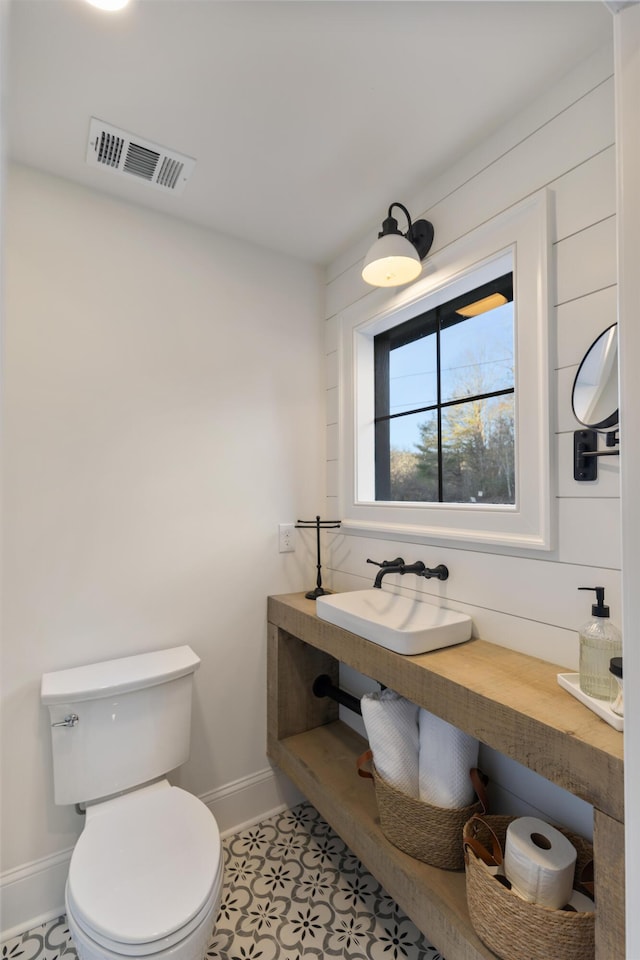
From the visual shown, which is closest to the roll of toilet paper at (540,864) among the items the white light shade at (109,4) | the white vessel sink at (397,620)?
the white vessel sink at (397,620)

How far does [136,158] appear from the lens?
1.51m

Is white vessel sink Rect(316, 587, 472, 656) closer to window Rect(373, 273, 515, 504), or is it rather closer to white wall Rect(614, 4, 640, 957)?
window Rect(373, 273, 515, 504)

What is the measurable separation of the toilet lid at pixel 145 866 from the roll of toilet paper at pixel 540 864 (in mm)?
729

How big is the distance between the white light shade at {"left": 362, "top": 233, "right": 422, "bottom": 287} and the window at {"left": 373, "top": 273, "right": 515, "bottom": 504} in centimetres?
23

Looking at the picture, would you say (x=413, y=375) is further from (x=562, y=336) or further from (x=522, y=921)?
(x=522, y=921)

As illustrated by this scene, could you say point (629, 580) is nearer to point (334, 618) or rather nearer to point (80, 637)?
point (334, 618)

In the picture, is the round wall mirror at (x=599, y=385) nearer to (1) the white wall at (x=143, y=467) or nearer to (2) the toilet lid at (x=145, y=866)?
(1) the white wall at (x=143, y=467)

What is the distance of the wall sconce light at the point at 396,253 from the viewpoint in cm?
149

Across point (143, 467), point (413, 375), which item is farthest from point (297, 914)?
point (413, 375)

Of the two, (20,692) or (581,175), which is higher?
(581,175)

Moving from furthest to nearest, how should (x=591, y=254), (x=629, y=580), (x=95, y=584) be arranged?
1. (x=95, y=584)
2. (x=591, y=254)
3. (x=629, y=580)

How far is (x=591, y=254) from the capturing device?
3.84ft

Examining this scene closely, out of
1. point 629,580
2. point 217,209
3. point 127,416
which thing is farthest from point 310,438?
point 629,580

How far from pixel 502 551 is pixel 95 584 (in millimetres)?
1364
